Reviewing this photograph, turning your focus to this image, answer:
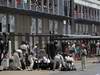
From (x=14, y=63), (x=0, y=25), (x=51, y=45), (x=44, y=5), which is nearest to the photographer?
(x=14, y=63)

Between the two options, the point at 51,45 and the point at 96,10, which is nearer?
the point at 51,45

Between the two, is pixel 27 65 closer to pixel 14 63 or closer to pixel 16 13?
pixel 14 63

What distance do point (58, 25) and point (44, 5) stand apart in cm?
840

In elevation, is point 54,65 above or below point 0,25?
below

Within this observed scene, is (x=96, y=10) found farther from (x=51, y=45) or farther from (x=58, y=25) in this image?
(x=51, y=45)

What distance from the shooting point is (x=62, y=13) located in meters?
59.2

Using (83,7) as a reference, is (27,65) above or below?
below

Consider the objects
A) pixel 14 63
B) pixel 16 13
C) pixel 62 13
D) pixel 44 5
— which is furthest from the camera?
pixel 62 13

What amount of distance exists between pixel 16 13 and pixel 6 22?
2.22 m

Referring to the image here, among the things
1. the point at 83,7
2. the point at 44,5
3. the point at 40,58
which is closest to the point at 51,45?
the point at 40,58

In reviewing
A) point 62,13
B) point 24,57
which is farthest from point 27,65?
point 62,13

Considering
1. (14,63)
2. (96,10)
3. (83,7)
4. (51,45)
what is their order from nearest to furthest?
1. (14,63)
2. (51,45)
3. (83,7)
4. (96,10)

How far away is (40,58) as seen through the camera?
109 ft

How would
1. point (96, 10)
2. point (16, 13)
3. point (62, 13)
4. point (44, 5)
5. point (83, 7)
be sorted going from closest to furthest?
1. point (16, 13)
2. point (44, 5)
3. point (62, 13)
4. point (83, 7)
5. point (96, 10)
